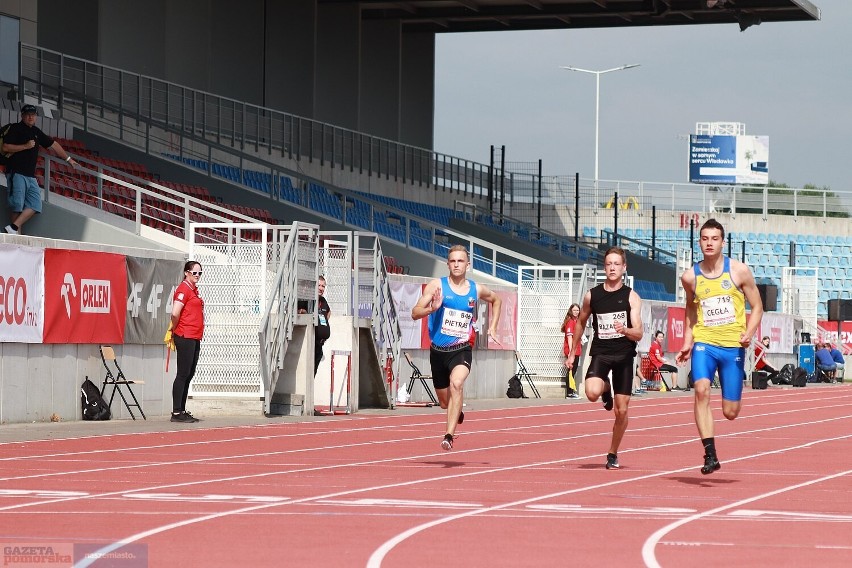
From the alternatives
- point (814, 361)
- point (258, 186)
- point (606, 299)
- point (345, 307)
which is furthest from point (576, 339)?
point (814, 361)

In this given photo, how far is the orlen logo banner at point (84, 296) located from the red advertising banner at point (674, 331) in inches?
965

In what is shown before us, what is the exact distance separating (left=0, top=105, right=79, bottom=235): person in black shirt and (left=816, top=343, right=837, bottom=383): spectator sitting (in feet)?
103

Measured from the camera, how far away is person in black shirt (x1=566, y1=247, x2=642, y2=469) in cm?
1438

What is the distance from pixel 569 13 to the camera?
173 feet

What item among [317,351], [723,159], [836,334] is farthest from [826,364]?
[723,159]

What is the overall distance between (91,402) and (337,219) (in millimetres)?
20490

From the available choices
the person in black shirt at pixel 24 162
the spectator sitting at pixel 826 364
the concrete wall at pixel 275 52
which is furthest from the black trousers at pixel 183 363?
the spectator sitting at pixel 826 364

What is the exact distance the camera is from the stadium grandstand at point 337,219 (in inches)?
949

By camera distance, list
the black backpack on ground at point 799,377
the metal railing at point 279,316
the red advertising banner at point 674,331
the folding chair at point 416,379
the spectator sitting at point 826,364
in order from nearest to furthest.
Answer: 1. the metal railing at point 279,316
2. the folding chair at point 416,379
3. the red advertising banner at point 674,331
4. the black backpack on ground at point 799,377
5. the spectator sitting at point 826,364

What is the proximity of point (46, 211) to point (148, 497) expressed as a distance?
16694 mm

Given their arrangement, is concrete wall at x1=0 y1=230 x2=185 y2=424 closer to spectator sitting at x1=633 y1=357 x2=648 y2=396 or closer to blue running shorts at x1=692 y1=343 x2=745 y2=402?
blue running shorts at x1=692 y1=343 x2=745 y2=402

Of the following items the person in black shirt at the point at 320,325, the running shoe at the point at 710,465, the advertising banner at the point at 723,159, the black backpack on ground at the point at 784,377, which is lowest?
the black backpack on ground at the point at 784,377

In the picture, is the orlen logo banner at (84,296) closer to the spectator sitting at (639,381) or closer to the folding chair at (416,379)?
the folding chair at (416,379)

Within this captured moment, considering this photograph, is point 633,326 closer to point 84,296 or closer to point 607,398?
point 607,398
